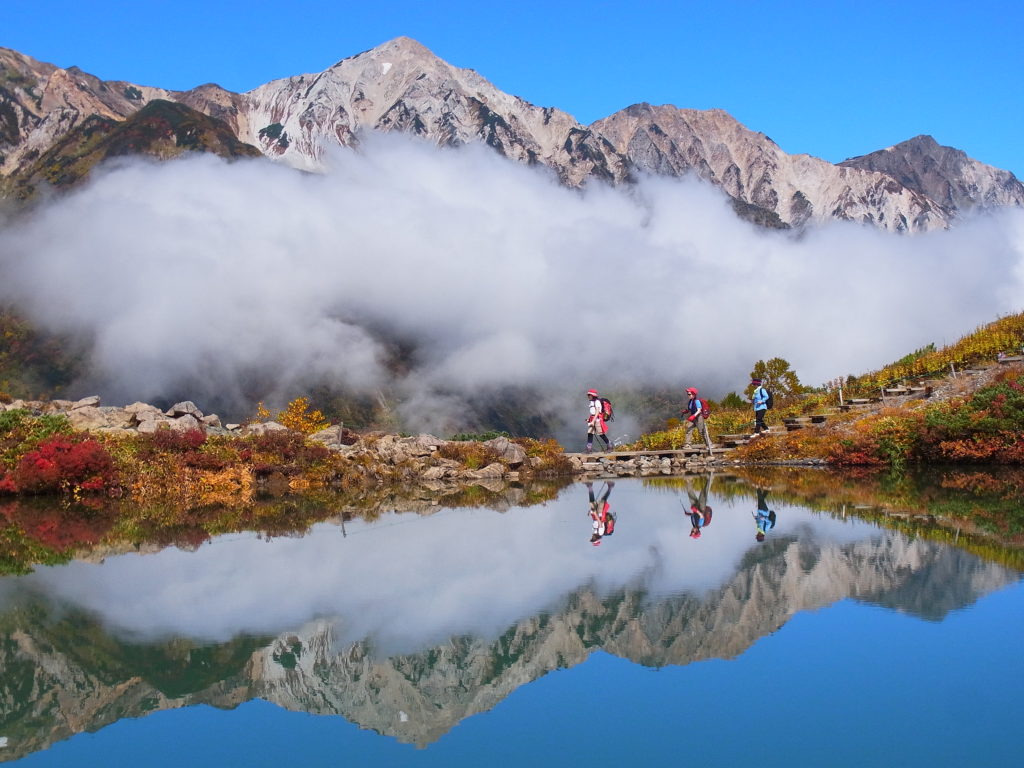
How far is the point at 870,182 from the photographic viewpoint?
13175cm

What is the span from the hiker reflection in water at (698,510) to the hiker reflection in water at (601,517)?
1.50 meters

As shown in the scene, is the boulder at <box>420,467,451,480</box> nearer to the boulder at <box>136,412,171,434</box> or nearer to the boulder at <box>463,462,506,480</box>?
the boulder at <box>463,462,506,480</box>

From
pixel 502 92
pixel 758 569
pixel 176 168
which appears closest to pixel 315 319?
pixel 176 168

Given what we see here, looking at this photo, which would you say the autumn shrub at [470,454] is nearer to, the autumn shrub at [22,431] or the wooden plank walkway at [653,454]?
the wooden plank walkway at [653,454]

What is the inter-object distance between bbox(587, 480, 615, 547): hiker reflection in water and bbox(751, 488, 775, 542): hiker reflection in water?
8.45 ft

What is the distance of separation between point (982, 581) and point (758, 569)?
2562 mm

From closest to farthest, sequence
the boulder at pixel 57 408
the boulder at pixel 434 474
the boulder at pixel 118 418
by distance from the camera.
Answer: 1. the boulder at pixel 434 474
2. the boulder at pixel 118 418
3. the boulder at pixel 57 408

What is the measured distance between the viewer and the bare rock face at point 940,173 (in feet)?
463

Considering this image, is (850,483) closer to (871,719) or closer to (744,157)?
Result: (871,719)

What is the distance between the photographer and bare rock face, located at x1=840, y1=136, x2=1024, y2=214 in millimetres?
141250

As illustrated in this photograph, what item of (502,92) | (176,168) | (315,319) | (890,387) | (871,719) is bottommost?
(871,719)

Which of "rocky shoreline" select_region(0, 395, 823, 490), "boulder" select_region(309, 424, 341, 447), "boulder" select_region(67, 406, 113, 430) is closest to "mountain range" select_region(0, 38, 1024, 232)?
"boulder" select_region(67, 406, 113, 430)

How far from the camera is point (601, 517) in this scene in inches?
714

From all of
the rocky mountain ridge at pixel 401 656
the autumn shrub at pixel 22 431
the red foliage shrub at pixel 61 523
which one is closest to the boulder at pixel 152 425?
the autumn shrub at pixel 22 431
